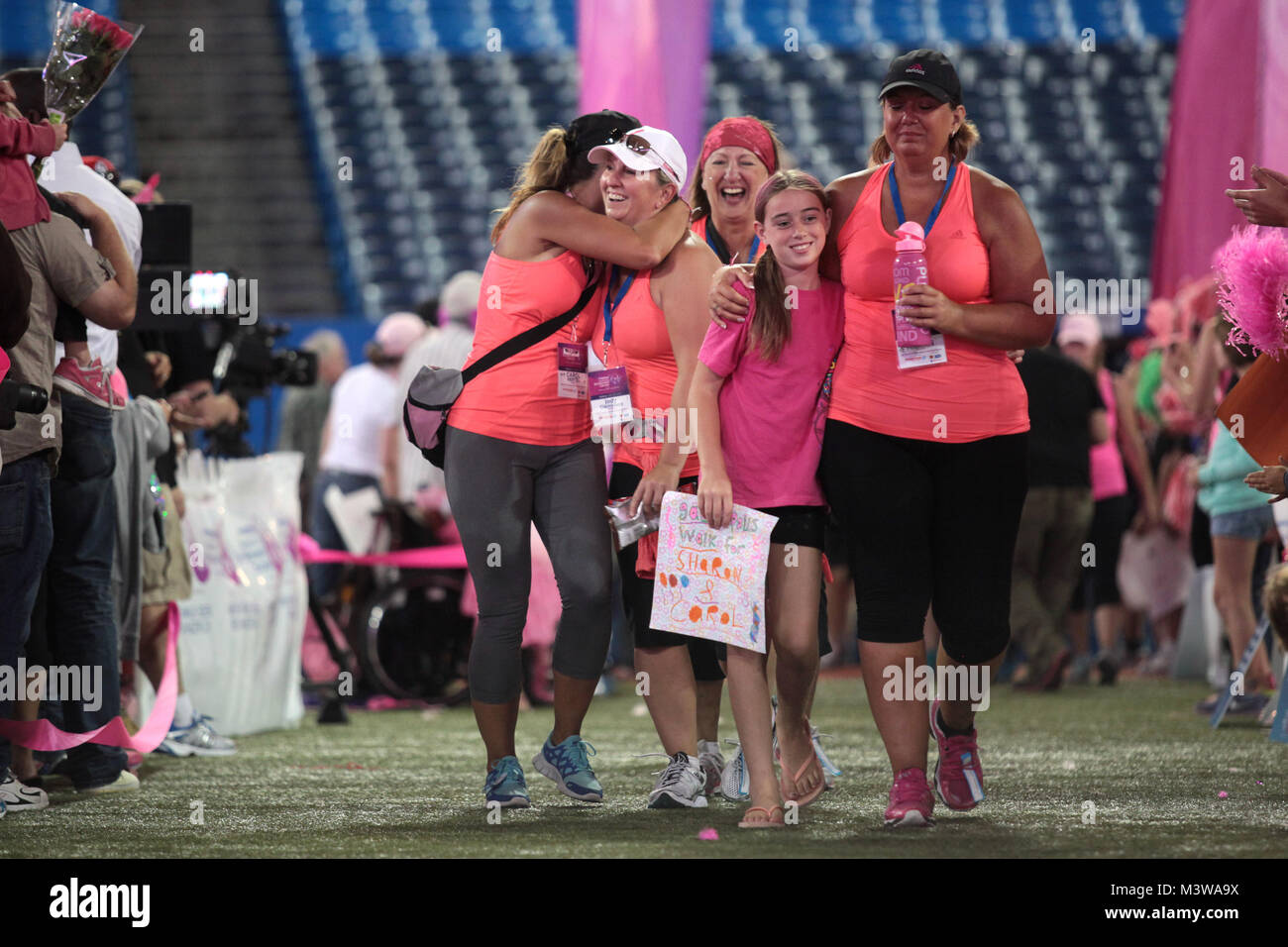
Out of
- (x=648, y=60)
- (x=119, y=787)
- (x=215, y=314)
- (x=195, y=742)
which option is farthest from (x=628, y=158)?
(x=648, y=60)

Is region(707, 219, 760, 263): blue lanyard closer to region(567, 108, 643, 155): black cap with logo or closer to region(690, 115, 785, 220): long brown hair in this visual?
region(690, 115, 785, 220): long brown hair

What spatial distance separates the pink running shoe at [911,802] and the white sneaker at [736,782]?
670mm

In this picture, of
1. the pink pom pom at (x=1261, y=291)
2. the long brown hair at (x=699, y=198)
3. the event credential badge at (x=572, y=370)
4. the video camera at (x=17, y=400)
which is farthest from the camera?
the long brown hair at (x=699, y=198)

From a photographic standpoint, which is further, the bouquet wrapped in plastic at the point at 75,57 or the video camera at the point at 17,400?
the bouquet wrapped in plastic at the point at 75,57

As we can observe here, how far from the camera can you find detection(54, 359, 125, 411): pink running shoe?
4.25 m

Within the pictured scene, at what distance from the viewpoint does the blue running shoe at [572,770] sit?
4062mm

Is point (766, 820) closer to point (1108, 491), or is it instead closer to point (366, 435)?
point (366, 435)

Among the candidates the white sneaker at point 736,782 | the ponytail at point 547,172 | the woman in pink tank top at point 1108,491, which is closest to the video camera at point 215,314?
Result: the ponytail at point 547,172

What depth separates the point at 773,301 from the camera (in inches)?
145

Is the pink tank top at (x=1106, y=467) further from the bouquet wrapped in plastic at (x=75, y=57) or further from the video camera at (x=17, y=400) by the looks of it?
the video camera at (x=17, y=400)

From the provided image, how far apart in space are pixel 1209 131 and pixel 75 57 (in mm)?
6323

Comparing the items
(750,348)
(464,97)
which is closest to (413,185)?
(464,97)

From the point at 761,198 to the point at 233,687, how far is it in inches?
129

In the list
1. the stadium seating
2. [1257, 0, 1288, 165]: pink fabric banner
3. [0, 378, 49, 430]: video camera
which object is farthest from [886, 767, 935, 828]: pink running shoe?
the stadium seating
